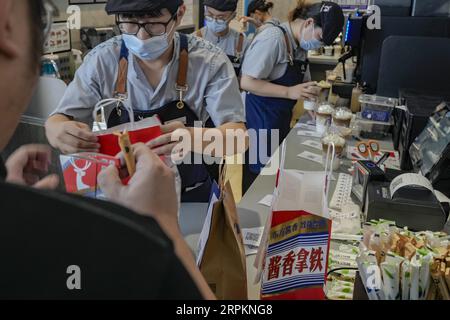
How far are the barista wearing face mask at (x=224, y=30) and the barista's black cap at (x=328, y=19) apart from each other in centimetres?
115

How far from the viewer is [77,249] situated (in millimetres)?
430

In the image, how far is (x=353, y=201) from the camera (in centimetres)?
179

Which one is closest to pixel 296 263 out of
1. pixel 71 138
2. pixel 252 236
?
pixel 252 236

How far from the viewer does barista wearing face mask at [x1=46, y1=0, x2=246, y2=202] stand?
1660 millimetres

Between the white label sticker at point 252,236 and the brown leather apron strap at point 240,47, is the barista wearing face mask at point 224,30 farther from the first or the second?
the white label sticker at point 252,236

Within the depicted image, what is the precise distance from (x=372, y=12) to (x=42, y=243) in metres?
3.01

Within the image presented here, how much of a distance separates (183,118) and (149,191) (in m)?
1.07

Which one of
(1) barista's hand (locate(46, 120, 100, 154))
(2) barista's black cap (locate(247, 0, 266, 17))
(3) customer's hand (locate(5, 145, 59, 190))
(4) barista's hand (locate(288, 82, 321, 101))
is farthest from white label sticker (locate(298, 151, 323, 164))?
(2) barista's black cap (locate(247, 0, 266, 17))

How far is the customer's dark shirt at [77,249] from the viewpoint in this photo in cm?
43

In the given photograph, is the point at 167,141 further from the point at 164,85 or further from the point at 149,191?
the point at 149,191

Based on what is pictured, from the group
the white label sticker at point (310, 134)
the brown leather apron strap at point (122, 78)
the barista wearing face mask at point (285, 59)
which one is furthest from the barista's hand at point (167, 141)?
the barista wearing face mask at point (285, 59)

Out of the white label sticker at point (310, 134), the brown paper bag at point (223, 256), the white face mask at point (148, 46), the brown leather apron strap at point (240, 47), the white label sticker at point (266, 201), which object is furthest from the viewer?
the brown leather apron strap at point (240, 47)

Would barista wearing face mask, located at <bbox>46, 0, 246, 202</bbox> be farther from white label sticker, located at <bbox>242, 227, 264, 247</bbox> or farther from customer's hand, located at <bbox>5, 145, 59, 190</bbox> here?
customer's hand, located at <bbox>5, 145, 59, 190</bbox>
